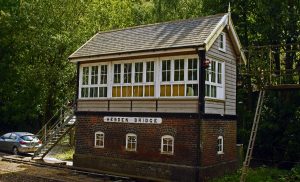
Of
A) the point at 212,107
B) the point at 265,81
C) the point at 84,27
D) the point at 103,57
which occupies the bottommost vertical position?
the point at 212,107

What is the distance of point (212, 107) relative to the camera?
18.6m

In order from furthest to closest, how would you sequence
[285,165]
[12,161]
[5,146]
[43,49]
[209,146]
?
[43,49], [5,146], [285,165], [12,161], [209,146]

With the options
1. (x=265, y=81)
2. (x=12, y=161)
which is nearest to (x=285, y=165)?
(x=265, y=81)

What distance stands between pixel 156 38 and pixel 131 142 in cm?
557

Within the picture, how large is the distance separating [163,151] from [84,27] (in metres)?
17.1

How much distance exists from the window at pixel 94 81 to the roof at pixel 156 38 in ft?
2.90

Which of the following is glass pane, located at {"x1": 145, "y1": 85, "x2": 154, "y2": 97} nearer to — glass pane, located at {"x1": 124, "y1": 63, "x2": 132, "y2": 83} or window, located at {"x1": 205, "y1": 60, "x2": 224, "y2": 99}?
glass pane, located at {"x1": 124, "y1": 63, "x2": 132, "y2": 83}

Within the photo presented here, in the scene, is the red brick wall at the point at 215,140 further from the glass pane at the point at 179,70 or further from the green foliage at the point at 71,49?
the green foliage at the point at 71,49

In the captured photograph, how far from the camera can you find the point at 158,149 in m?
18.9

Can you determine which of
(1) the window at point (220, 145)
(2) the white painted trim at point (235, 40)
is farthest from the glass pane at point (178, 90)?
(2) the white painted trim at point (235, 40)

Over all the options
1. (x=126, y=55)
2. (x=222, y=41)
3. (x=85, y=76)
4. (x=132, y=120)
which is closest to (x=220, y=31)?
(x=222, y=41)

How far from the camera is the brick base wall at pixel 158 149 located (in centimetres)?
1778

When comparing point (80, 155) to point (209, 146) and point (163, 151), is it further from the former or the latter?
point (209, 146)

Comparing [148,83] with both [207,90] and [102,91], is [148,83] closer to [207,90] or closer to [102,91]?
[207,90]
